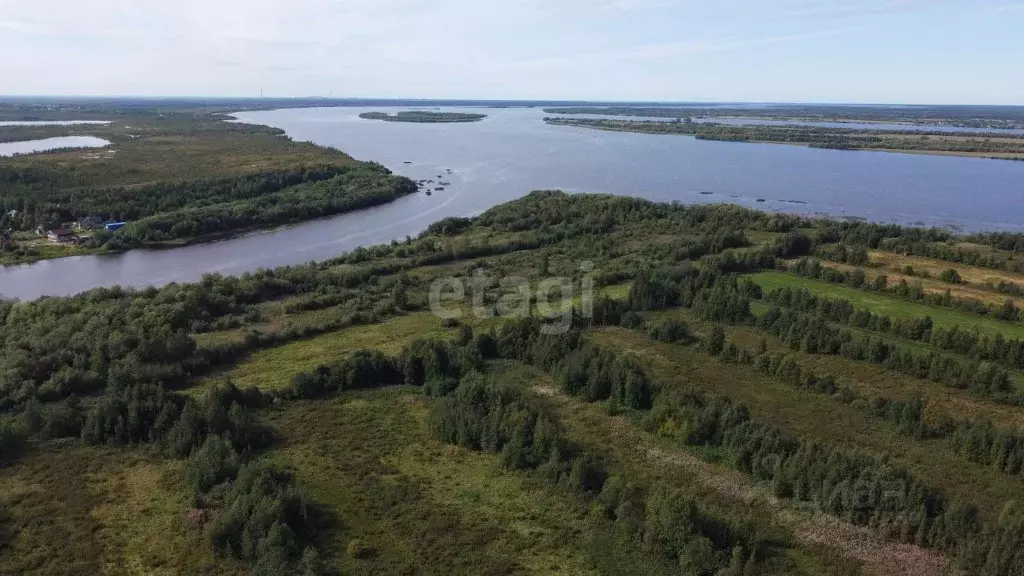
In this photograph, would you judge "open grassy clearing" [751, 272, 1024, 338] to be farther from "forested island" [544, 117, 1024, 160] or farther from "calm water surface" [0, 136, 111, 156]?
"calm water surface" [0, 136, 111, 156]

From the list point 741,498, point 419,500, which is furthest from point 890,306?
point 419,500

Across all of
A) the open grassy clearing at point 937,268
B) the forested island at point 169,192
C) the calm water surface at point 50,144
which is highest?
the calm water surface at point 50,144

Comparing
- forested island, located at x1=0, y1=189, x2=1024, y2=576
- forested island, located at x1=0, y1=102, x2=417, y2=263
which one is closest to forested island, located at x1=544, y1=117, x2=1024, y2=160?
forested island, located at x1=0, y1=102, x2=417, y2=263

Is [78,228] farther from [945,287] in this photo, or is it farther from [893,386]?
[945,287]

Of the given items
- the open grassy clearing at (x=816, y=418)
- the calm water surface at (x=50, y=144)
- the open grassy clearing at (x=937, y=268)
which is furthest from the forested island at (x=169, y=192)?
the open grassy clearing at (x=937, y=268)

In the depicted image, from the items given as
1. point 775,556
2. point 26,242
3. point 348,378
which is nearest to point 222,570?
point 348,378

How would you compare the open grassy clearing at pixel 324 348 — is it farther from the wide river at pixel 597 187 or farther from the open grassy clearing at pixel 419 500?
the wide river at pixel 597 187
